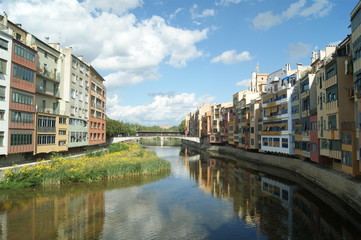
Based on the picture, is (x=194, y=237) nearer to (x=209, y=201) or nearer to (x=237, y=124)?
(x=209, y=201)

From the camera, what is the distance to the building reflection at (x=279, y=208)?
2072 cm

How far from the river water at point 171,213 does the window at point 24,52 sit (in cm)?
2064

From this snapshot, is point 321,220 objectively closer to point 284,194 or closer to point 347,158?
point 347,158

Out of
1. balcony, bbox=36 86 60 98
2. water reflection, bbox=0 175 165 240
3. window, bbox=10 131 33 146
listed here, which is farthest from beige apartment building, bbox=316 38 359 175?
balcony, bbox=36 86 60 98

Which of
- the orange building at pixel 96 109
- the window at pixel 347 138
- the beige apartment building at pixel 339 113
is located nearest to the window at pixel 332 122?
the beige apartment building at pixel 339 113

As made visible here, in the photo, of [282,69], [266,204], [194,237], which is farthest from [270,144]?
[194,237]

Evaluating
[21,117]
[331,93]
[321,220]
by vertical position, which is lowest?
[321,220]

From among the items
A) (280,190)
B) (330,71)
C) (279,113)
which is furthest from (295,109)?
(280,190)

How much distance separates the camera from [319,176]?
3566 centimetres

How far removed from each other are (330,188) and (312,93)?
1727cm

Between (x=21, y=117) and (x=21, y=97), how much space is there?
308 centimetres

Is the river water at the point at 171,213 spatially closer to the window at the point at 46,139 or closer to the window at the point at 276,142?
the window at the point at 46,139

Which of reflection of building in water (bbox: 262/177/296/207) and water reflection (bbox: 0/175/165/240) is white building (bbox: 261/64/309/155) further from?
water reflection (bbox: 0/175/165/240)

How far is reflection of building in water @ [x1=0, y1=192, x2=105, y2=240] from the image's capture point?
19.7m
